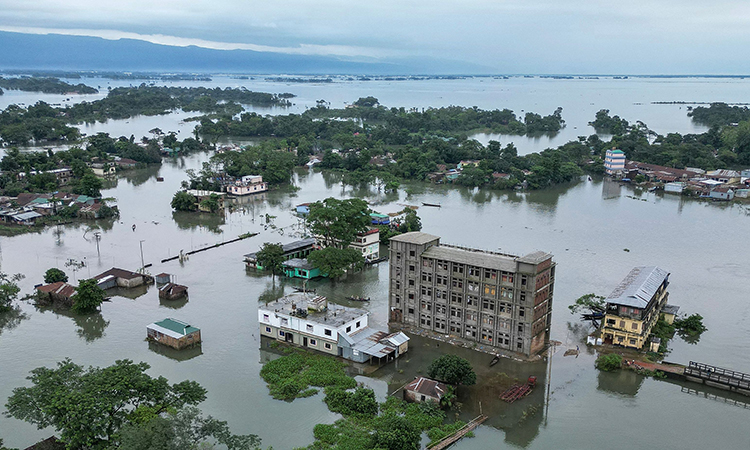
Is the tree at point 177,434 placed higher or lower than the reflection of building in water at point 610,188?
higher

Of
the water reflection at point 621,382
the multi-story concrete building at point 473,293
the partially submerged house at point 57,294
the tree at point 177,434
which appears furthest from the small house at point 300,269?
the tree at point 177,434

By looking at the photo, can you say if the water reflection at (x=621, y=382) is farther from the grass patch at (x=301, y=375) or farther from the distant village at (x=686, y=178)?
the distant village at (x=686, y=178)

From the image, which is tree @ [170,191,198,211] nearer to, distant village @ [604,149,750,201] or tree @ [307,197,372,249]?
tree @ [307,197,372,249]

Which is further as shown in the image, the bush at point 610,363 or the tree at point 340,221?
the tree at point 340,221

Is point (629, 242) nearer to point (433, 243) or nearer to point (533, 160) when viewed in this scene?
point (433, 243)

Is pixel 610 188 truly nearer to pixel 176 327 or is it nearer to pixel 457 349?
pixel 457 349

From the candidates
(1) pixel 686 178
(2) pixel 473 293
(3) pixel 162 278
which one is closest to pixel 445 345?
(2) pixel 473 293
